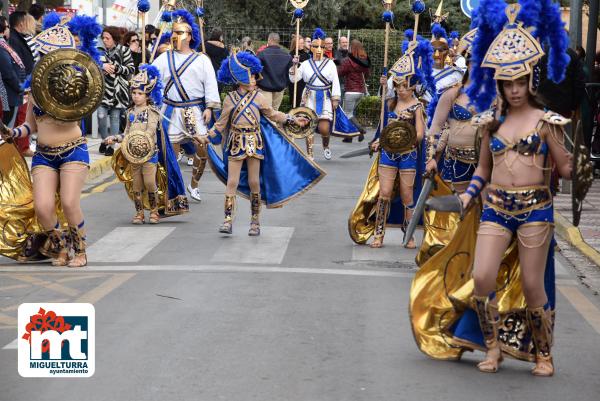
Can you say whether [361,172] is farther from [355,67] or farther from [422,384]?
[422,384]

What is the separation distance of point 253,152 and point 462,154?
2.95 m

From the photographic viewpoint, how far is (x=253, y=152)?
40.0 feet

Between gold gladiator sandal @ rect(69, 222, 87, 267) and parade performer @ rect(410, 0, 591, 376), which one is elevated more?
parade performer @ rect(410, 0, 591, 376)

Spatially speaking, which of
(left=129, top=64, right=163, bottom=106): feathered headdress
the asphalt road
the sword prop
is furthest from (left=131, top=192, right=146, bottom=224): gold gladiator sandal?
the sword prop

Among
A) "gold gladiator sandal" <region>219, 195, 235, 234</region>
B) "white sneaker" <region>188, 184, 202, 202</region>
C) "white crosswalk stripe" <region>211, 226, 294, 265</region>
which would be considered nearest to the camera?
"white crosswalk stripe" <region>211, 226, 294, 265</region>

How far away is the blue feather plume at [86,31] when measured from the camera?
10.4 metres

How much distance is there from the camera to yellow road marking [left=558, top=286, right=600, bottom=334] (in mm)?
8523

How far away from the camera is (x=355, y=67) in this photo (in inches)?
981

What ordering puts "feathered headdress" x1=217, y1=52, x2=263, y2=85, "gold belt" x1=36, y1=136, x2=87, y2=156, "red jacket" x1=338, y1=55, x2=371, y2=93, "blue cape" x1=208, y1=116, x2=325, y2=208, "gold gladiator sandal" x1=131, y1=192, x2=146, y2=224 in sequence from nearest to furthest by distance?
"gold belt" x1=36, y1=136, x2=87, y2=156 < "feathered headdress" x1=217, y1=52, x2=263, y2=85 < "blue cape" x1=208, y1=116, x2=325, y2=208 < "gold gladiator sandal" x1=131, y1=192, x2=146, y2=224 < "red jacket" x1=338, y1=55, x2=371, y2=93

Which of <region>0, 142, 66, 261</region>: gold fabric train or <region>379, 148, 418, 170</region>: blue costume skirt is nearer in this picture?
<region>0, 142, 66, 261</region>: gold fabric train

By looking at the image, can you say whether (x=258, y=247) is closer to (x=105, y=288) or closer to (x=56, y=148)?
(x=56, y=148)

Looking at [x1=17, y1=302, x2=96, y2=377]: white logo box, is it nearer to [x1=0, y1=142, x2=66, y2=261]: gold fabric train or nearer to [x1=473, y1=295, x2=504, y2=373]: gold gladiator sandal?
[x1=473, y1=295, x2=504, y2=373]: gold gladiator sandal

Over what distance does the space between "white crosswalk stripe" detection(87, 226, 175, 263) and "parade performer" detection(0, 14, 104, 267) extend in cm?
43

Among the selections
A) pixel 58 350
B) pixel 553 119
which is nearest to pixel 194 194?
pixel 58 350
